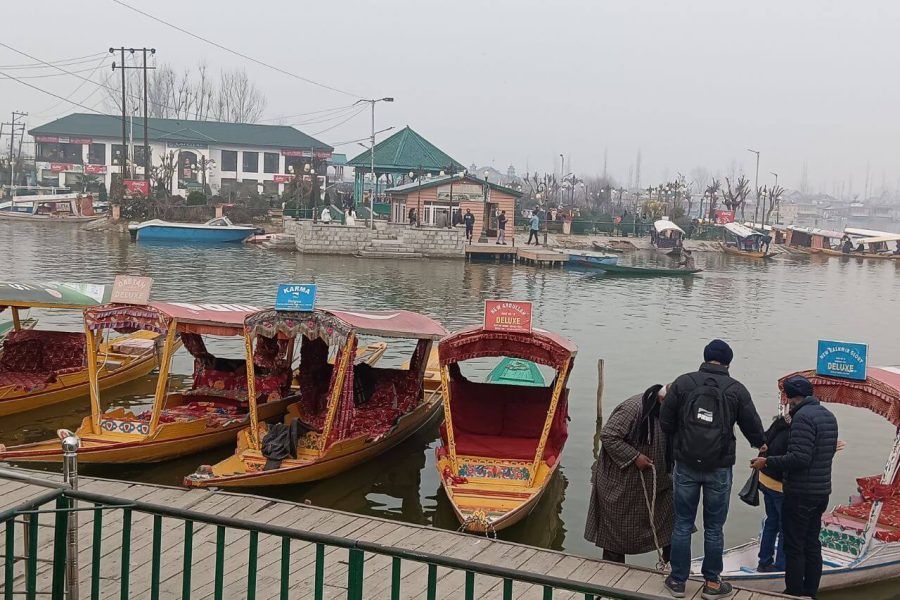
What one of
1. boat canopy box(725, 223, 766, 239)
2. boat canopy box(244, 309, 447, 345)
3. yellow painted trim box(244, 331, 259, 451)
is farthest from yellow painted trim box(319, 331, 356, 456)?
boat canopy box(725, 223, 766, 239)

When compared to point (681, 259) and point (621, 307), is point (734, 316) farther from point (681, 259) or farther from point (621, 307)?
point (681, 259)

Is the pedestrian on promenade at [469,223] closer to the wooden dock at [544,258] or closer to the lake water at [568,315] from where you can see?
the wooden dock at [544,258]

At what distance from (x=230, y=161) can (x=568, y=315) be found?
57446mm

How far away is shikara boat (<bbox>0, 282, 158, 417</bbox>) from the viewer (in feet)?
47.0

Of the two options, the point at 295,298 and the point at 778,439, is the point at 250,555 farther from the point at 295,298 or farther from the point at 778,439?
the point at 295,298

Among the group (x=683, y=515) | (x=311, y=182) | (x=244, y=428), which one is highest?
(x=311, y=182)

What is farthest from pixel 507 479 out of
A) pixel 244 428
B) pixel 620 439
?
pixel 244 428

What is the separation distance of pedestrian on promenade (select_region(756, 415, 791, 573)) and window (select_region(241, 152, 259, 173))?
7540cm

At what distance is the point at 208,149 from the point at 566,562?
7657cm

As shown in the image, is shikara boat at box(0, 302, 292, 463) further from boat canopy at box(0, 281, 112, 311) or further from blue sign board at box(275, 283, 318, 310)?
boat canopy at box(0, 281, 112, 311)

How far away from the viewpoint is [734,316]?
3005 cm

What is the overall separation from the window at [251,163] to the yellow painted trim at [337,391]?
7102cm

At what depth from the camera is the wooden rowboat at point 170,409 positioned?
38.6 feet

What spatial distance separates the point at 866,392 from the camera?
364 inches
